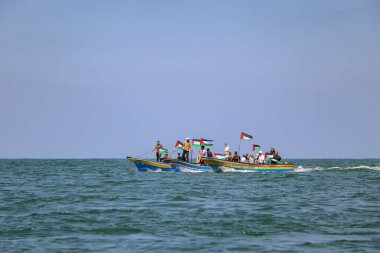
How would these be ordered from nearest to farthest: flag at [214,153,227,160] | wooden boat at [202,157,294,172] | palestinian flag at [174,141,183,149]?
wooden boat at [202,157,294,172]
flag at [214,153,227,160]
palestinian flag at [174,141,183,149]

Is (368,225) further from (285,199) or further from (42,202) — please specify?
(42,202)

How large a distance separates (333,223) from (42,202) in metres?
14.6

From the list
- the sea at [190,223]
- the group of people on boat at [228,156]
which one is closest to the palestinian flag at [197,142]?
the group of people on boat at [228,156]

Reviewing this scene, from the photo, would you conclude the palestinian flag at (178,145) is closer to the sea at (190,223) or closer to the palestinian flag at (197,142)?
the palestinian flag at (197,142)

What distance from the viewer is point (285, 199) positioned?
2816cm

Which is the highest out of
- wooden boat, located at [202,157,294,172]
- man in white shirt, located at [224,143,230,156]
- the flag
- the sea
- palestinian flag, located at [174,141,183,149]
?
palestinian flag, located at [174,141,183,149]

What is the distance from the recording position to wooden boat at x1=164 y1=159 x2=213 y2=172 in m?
54.2

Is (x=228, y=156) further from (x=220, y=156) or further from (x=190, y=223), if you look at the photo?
(x=190, y=223)

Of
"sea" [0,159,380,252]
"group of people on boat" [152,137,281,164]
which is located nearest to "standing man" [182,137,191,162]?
"group of people on boat" [152,137,281,164]

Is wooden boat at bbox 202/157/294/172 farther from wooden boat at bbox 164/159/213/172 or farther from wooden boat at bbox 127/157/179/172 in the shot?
wooden boat at bbox 127/157/179/172

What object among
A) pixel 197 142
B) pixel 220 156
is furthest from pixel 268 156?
pixel 197 142

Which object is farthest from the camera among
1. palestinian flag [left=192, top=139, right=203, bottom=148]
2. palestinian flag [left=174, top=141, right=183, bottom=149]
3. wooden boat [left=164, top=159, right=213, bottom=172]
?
palestinian flag [left=174, top=141, right=183, bottom=149]

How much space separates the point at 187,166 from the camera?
54.3 metres

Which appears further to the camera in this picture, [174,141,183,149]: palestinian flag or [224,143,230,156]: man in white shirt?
[224,143,230,156]: man in white shirt
